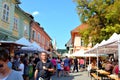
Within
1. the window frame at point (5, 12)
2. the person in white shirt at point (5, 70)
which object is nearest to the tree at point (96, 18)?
the window frame at point (5, 12)

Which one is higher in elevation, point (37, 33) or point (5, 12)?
point (37, 33)

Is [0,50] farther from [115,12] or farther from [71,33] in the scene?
[71,33]

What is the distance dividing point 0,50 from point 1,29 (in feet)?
66.2

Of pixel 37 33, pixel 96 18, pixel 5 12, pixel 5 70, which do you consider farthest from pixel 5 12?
pixel 37 33

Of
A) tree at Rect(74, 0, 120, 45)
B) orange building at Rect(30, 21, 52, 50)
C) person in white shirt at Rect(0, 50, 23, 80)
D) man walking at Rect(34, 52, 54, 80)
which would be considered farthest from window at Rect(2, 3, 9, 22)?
person in white shirt at Rect(0, 50, 23, 80)

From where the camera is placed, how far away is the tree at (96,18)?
30.4 meters

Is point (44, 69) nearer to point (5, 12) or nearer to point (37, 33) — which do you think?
point (5, 12)

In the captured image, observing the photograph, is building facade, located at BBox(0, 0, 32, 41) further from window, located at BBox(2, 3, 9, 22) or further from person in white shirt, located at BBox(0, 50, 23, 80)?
person in white shirt, located at BBox(0, 50, 23, 80)

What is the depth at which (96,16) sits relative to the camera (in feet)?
Answer: 105

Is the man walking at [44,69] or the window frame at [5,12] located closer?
the man walking at [44,69]

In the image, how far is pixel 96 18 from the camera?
3170 cm

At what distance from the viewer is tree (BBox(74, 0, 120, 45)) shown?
3039cm

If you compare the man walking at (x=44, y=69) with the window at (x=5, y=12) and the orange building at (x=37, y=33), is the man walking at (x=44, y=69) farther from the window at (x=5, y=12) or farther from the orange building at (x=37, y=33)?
the orange building at (x=37, y=33)

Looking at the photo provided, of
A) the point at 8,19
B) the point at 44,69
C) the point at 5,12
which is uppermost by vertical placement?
the point at 5,12
